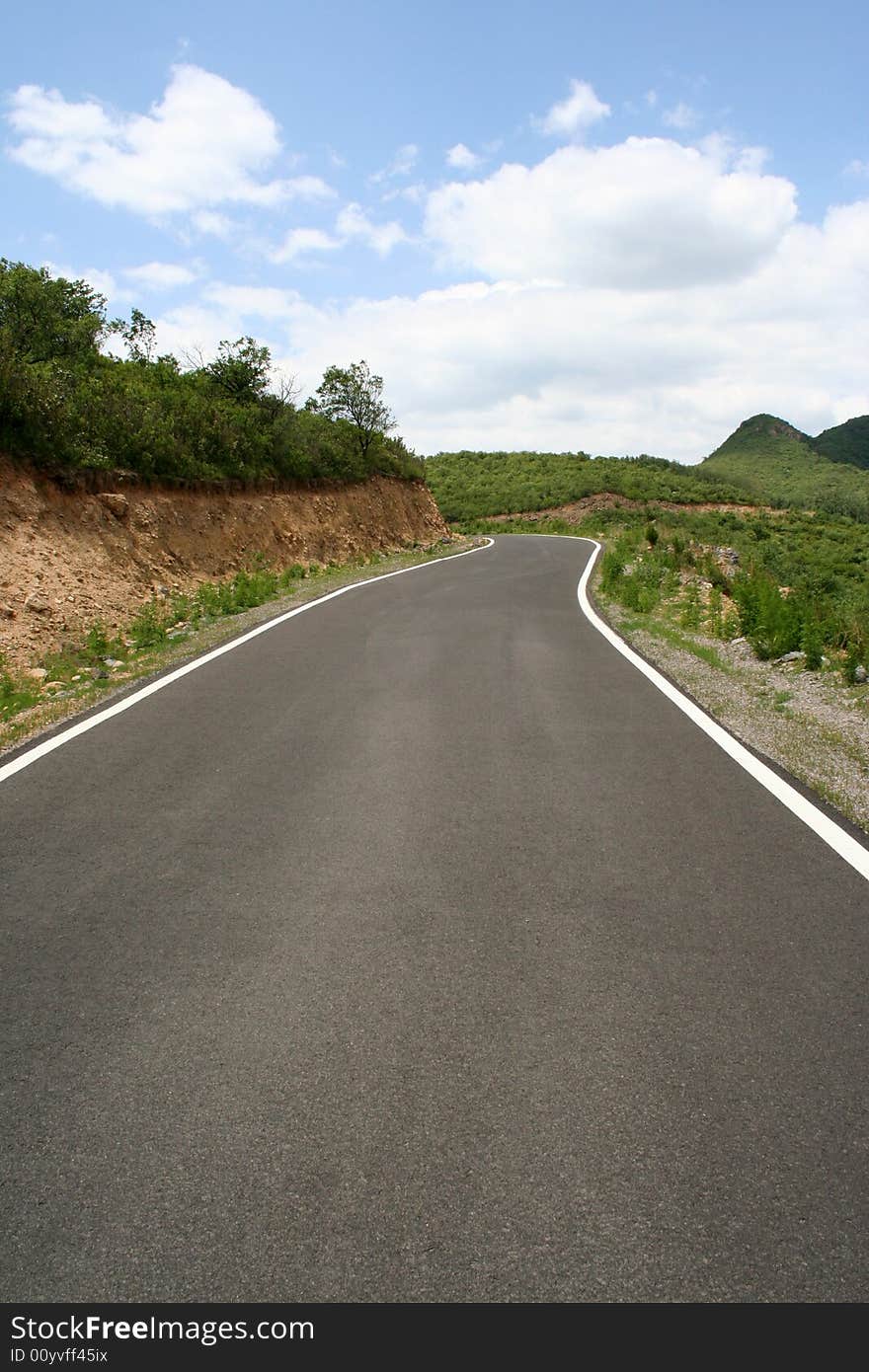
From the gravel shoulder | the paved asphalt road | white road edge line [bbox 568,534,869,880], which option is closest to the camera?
the paved asphalt road

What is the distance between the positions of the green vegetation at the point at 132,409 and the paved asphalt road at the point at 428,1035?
1204cm

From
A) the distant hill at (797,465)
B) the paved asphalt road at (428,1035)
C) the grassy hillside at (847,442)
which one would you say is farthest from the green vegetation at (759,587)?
the grassy hillside at (847,442)

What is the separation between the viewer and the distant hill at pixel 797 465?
85.8 m

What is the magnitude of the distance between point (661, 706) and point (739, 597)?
6.44 meters

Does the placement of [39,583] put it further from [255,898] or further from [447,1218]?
[447,1218]

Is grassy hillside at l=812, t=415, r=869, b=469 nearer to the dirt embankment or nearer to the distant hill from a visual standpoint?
the distant hill

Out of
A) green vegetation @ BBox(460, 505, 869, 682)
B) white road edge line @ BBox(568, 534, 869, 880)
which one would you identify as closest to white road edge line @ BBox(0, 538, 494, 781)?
white road edge line @ BBox(568, 534, 869, 880)

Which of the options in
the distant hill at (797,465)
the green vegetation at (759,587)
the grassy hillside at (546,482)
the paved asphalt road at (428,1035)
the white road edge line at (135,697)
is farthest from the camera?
the distant hill at (797,465)

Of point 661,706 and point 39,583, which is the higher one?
point 39,583

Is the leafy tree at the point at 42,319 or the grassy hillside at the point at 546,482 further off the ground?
the leafy tree at the point at 42,319

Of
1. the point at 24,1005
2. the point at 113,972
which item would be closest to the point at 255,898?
the point at 113,972

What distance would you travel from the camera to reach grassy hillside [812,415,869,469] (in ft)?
Result: 493

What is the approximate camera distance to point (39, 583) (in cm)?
1380

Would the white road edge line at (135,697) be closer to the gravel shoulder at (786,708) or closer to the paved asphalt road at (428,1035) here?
the paved asphalt road at (428,1035)
